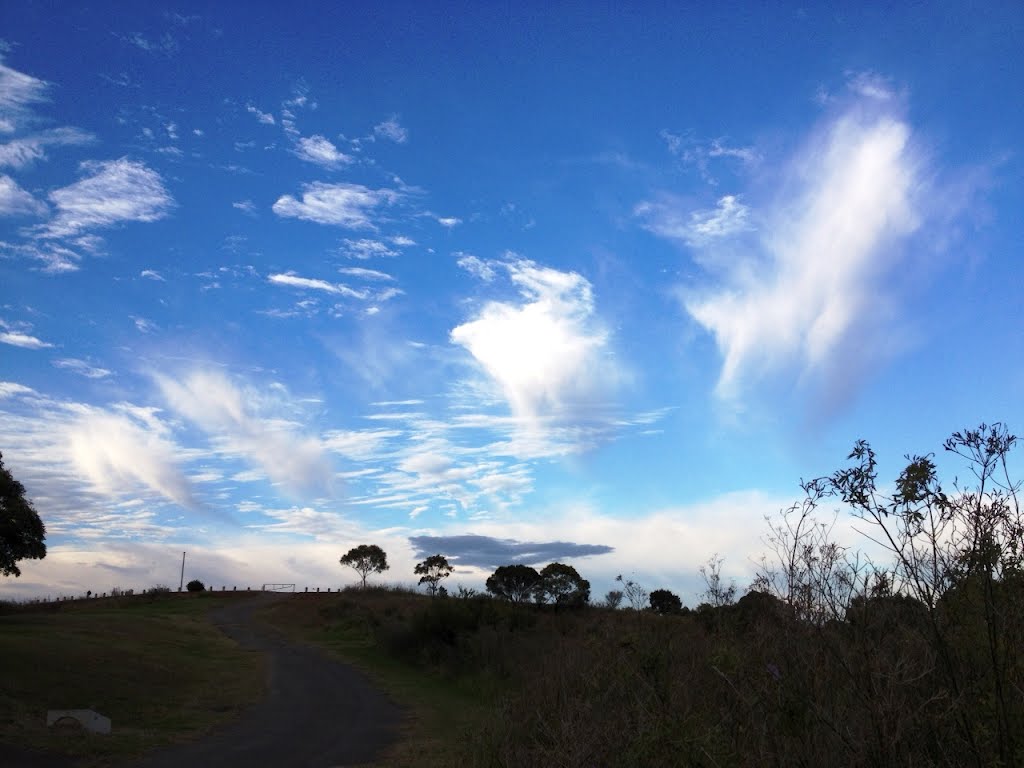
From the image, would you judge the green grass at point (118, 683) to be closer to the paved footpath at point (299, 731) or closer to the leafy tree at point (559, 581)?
Answer: the paved footpath at point (299, 731)

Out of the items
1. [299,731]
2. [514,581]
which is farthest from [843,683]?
[514,581]

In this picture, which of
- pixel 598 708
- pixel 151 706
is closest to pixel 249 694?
pixel 151 706

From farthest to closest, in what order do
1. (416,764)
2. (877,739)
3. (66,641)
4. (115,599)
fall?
(115,599) → (66,641) → (416,764) → (877,739)

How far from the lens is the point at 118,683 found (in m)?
19.5

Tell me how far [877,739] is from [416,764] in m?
9.16

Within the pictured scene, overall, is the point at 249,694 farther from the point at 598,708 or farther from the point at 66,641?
the point at 598,708

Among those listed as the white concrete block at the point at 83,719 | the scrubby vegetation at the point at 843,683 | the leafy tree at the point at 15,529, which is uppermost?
the leafy tree at the point at 15,529

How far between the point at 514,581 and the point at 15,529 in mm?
29347

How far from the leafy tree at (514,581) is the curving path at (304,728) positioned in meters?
25.7

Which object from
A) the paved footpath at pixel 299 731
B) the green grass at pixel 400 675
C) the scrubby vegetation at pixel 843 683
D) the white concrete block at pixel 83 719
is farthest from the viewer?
the white concrete block at pixel 83 719

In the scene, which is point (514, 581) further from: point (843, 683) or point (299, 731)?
point (843, 683)

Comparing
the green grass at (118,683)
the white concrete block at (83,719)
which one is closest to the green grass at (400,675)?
the green grass at (118,683)

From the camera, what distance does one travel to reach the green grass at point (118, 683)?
13.6 m

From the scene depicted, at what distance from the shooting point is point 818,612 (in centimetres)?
750
